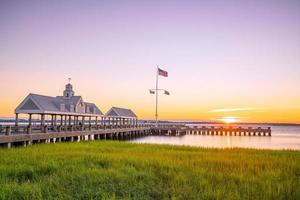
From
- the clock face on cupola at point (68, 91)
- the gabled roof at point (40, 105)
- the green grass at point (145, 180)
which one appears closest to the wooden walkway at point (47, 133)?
the gabled roof at point (40, 105)

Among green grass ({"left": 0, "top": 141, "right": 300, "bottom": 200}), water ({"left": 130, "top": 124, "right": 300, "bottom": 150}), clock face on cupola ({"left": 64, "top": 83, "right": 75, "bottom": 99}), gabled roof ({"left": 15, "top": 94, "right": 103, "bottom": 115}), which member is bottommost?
water ({"left": 130, "top": 124, "right": 300, "bottom": 150})

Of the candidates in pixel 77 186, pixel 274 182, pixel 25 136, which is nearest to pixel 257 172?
pixel 274 182

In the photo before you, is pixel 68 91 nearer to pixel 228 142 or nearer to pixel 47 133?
pixel 47 133

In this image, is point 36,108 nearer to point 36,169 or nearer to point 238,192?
point 36,169

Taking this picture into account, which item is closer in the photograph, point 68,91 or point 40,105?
point 40,105

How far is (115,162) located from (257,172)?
6421 mm

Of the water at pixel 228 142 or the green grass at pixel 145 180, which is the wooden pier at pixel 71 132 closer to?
the water at pixel 228 142

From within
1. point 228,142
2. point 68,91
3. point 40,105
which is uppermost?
point 68,91

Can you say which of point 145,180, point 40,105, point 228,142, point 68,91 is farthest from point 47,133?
point 228,142

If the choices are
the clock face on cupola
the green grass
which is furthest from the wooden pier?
the green grass

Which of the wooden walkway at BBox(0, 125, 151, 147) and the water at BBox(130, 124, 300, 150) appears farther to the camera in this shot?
the water at BBox(130, 124, 300, 150)

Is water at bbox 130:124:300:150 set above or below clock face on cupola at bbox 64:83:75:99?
below

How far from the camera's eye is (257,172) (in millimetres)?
13258

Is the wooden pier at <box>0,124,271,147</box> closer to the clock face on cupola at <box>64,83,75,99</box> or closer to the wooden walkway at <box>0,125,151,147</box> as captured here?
the wooden walkway at <box>0,125,151,147</box>
